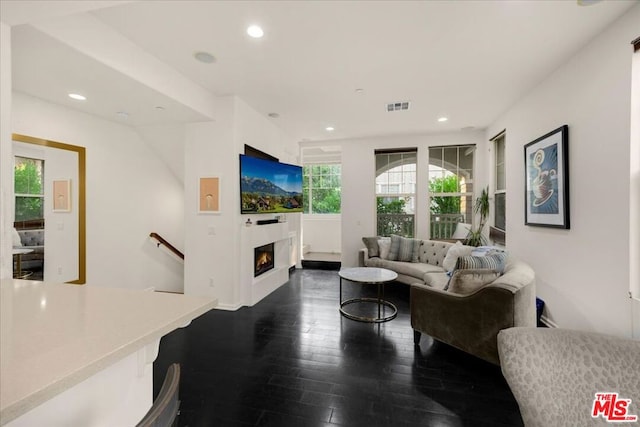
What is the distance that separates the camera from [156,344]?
1.03 metres

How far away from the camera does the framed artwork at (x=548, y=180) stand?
9.06ft

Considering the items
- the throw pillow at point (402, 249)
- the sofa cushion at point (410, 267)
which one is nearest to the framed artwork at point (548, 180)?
the sofa cushion at point (410, 267)

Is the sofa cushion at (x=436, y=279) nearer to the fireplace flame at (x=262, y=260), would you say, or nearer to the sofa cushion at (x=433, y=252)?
the sofa cushion at (x=433, y=252)

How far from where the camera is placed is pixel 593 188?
2430 mm

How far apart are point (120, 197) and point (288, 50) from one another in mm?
3105

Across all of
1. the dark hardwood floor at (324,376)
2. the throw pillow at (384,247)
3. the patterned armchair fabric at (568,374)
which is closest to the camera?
the patterned armchair fabric at (568,374)

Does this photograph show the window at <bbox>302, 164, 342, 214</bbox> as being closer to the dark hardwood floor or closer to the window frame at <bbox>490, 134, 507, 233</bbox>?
the window frame at <bbox>490, 134, 507, 233</bbox>

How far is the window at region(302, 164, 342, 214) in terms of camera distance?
24.9ft

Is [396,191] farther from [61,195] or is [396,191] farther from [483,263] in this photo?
[61,195]

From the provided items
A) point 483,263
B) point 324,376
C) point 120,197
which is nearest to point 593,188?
point 483,263

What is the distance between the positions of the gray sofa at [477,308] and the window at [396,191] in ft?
9.82

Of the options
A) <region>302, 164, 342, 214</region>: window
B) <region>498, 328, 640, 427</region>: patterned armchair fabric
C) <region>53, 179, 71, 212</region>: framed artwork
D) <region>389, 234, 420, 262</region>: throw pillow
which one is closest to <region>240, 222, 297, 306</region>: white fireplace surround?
<region>389, 234, 420, 262</region>: throw pillow

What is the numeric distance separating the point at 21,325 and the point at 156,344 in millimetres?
380

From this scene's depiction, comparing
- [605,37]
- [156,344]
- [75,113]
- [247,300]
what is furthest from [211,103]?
[605,37]
